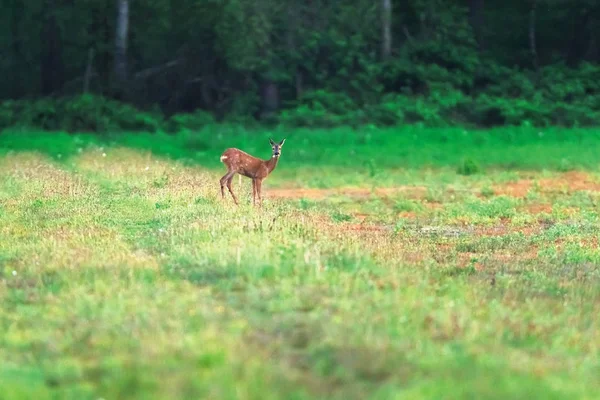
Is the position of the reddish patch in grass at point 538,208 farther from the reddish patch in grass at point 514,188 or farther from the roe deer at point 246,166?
the roe deer at point 246,166

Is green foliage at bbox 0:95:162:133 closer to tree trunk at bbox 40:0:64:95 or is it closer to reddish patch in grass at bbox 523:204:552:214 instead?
tree trunk at bbox 40:0:64:95

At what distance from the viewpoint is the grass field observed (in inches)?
282

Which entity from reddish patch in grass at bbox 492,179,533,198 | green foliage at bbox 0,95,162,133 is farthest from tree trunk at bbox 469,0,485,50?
reddish patch in grass at bbox 492,179,533,198

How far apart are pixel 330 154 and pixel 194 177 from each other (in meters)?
7.94

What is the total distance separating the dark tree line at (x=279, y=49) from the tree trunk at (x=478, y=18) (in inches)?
1.7

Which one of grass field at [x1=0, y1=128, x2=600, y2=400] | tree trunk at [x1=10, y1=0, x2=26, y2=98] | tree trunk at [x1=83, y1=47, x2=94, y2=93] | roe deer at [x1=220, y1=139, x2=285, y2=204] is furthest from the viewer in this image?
tree trunk at [x1=10, y1=0, x2=26, y2=98]

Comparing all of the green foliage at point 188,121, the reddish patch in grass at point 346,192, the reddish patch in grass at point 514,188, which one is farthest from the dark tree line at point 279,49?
the reddish patch in grass at point 346,192

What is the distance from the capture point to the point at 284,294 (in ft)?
29.4

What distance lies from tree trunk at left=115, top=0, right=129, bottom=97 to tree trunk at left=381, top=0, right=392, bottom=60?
7820 mm

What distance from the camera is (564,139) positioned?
94.5 feet

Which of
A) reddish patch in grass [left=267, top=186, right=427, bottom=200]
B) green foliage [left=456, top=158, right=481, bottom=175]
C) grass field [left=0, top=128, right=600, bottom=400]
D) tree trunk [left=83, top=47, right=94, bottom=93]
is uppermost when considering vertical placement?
tree trunk [left=83, top=47, right=94, bottom=93]

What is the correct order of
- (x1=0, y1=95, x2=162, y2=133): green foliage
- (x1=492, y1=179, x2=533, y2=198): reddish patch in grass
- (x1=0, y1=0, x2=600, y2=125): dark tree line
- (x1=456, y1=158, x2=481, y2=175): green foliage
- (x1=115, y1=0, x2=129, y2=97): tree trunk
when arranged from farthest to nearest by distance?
(x1=0, y1=0, x2=600, y2=125): dark tree line
(x1=115, y1=0, x2=129, y2=97): tree trunk
(x1=0, y1=95, x2=162, y2=133): green foliage
(x1=456, y1=158, x2=481, y2=175): green foliage
(x1=492, y1=179, x2=533, y2=198): reddish patch in grass

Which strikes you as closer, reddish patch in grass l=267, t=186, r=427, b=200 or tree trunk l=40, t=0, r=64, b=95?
reddish patch in grass l=267, t=186, r=427, b=200

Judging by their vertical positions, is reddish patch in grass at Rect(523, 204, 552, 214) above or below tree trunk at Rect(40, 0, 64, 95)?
below
